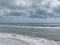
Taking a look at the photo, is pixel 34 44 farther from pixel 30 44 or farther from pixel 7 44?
pixel 7 44

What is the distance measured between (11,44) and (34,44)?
264cm

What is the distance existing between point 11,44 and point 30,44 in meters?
2.16

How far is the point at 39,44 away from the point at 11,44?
3175mm

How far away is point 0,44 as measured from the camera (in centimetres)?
1529

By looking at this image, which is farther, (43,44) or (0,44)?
(43,44)

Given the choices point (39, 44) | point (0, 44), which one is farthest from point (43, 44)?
point (0, 44)

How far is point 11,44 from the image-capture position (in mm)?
15438

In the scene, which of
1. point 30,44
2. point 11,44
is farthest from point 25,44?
point 11,44

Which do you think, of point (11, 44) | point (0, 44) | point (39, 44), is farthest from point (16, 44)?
point (39, 44)

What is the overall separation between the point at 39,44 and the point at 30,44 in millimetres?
1023

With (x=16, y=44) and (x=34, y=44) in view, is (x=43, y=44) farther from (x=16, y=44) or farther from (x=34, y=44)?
(x=16, y=44)

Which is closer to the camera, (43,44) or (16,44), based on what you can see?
(16,44)

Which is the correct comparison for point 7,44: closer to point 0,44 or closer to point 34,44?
point 0,44

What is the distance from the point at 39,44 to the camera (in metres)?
17.2
